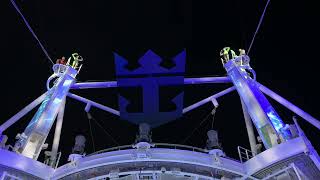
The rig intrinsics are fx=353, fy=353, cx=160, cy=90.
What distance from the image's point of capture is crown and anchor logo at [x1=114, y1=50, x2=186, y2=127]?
803 inches

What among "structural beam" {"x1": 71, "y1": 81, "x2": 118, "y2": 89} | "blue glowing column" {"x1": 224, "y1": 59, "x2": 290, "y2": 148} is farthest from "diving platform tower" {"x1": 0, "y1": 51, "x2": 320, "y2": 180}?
"structural beam" {"x1": 71, "y1": 81, "x2": 118, "y2": 89}

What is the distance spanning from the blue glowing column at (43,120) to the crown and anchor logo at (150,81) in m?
4.25

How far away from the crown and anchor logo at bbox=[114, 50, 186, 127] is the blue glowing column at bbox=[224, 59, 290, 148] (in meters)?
4.17

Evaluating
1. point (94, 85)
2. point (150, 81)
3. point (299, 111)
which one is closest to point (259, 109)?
point (299, 111)

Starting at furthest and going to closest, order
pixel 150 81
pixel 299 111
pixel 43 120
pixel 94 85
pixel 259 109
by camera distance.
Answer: pixel 94 85, pixel 150 81, pixel 43 120, pixel 299 111, pixel 259 109

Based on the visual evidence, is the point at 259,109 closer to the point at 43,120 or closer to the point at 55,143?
the point at 55,143

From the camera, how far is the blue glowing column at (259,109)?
17.5 m

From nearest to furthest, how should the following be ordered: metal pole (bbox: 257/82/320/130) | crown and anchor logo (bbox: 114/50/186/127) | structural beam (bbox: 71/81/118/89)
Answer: metal pole (bbox: 257/82/320/130), crown and anchor logo (bbox: 114/50/186/127), structural beam (bbox: 71/81/118/89)

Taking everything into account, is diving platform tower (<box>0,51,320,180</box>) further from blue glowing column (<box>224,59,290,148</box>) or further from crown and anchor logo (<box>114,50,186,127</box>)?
crown and anchor logo (<box>114,50,186,127</box>)

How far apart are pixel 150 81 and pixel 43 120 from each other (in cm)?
654

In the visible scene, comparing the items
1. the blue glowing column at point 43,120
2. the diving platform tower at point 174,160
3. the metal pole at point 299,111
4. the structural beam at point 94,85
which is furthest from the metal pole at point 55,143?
→ the metal pole at point 299,111

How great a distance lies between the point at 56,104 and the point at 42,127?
270cm

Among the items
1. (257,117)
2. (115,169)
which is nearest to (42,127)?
(115,169)

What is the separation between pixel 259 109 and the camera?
19.6 meters
